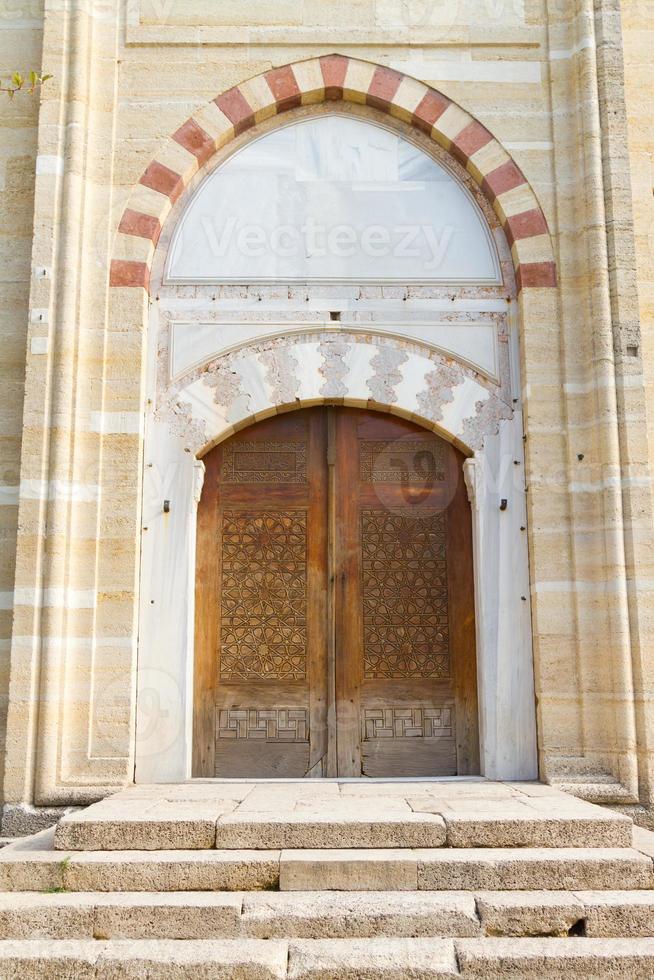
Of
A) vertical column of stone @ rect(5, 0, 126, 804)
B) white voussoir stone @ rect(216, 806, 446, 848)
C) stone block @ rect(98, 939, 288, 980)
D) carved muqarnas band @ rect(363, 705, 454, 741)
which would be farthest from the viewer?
carved muqarnas band @ rect(363, 705, 454, 741)

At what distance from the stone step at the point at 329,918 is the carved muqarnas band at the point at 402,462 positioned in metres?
2.36

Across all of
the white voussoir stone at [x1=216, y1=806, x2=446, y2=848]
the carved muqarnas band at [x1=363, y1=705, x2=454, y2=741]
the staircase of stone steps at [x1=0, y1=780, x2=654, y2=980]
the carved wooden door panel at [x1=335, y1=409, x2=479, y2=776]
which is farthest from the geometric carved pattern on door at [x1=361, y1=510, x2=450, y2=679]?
the white voussoir stone at [x1=216, y1=806, x2=446, y2=848]

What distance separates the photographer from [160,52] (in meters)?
5.17

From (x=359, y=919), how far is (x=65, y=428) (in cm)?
276

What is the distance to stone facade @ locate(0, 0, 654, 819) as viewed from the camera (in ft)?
14.7

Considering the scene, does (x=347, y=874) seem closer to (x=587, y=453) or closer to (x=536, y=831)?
(x=536, y=831)

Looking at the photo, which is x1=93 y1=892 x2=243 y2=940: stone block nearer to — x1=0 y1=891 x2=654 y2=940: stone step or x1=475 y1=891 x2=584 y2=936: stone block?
x1=0 y1=891 x2=654 y2=940: stone step

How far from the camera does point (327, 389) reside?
489 cm

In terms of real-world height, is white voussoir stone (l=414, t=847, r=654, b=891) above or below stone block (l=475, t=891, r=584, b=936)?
above

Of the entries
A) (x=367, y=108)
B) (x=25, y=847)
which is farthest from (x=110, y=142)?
(x=25, y=847)

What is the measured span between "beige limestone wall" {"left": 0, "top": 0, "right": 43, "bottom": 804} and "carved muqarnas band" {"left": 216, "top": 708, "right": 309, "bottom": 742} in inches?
43.5

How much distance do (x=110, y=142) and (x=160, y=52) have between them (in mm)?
632

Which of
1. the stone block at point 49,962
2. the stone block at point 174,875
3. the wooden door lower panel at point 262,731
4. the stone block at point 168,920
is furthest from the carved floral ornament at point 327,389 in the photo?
the stone block at point 49,962

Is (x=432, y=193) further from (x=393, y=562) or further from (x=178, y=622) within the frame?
(x=178, y=622)
